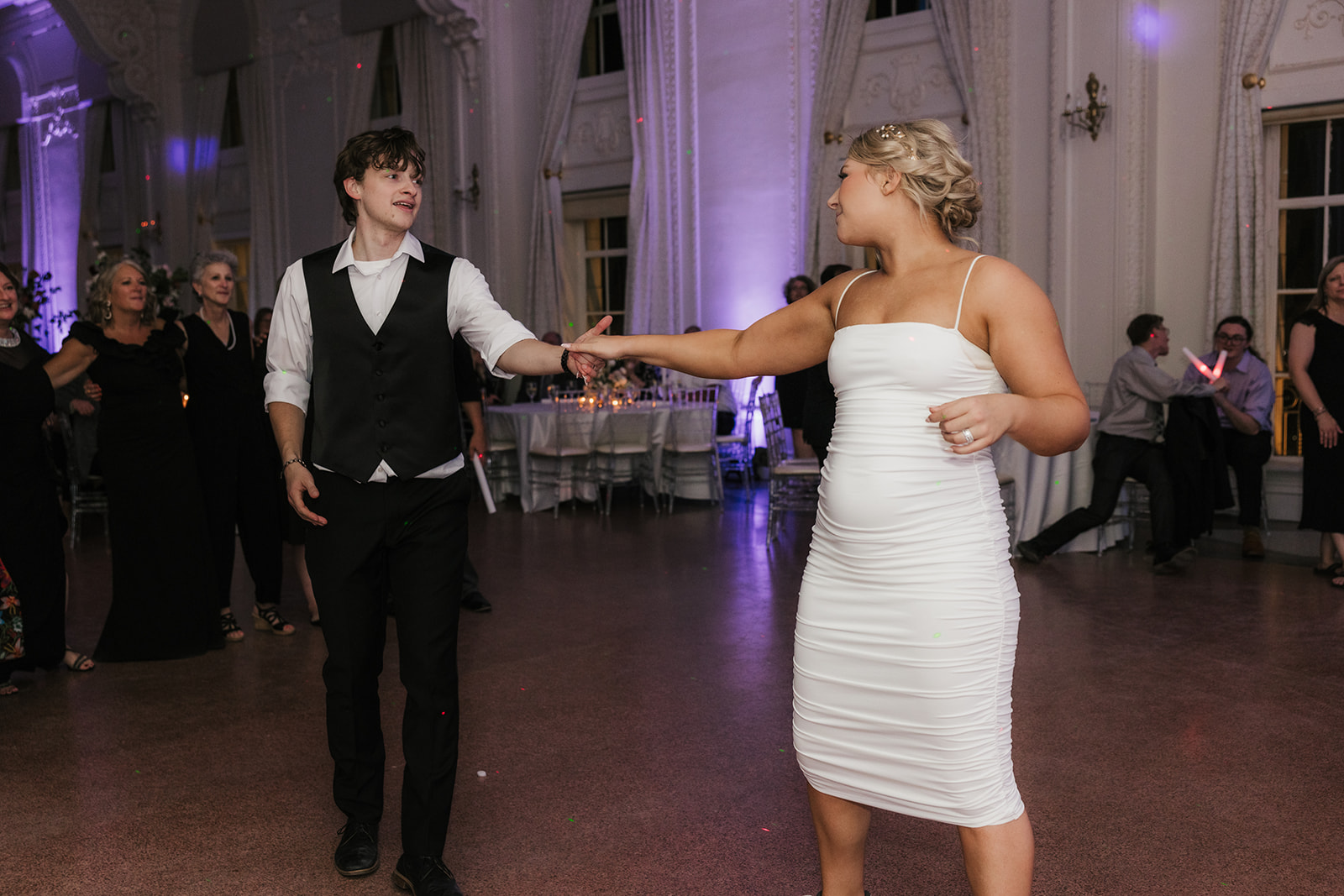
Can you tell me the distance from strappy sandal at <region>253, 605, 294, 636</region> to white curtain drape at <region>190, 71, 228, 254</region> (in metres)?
11.0

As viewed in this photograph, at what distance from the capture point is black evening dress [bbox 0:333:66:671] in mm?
3758

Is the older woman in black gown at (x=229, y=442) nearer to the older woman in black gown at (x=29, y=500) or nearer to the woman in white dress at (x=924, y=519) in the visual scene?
the older woman in black gown at (x=29, y=500)

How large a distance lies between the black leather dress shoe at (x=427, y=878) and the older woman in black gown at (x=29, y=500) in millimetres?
2197

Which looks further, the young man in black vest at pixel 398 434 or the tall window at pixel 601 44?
the tall window at pixel 601 44

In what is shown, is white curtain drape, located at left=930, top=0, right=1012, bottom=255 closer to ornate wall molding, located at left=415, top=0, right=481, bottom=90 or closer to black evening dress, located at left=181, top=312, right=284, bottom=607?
ornate wall molding, located at left=415, top=0, right=481, bottom=90

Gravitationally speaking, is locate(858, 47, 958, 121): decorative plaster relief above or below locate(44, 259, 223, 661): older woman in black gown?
above

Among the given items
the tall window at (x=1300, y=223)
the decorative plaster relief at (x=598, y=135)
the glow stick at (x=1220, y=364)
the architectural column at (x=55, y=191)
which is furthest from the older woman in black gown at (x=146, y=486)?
the architectural column at (x=55, y=191)

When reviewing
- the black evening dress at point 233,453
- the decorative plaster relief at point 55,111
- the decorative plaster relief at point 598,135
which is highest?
the decorative plaster relief at point 55,111

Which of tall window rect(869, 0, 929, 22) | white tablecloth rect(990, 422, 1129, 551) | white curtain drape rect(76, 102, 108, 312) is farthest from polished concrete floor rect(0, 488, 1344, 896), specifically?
white curtain drape rect(76, 102, 108, 312)

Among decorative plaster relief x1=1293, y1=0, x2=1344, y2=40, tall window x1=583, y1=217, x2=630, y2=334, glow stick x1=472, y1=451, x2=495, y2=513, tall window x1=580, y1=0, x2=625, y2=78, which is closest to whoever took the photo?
decorative plaster relief x1=1293, y1=0, x2=1344, y2=40

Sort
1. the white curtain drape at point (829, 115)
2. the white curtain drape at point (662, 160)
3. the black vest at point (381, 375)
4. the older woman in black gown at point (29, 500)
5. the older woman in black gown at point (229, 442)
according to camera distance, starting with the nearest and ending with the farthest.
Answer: the black vest at point (381, 375) → the older woman in black gown at point (29, 500) → the older woman in black gown at point (229, 442) → the white curtain drape at point (829, 115) → the white curtain drape at point (662, 160)

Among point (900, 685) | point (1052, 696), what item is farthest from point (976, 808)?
point (1052, 696)

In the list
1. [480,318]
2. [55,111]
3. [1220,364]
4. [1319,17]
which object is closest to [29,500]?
[480,318]

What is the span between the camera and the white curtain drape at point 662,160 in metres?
10.1
